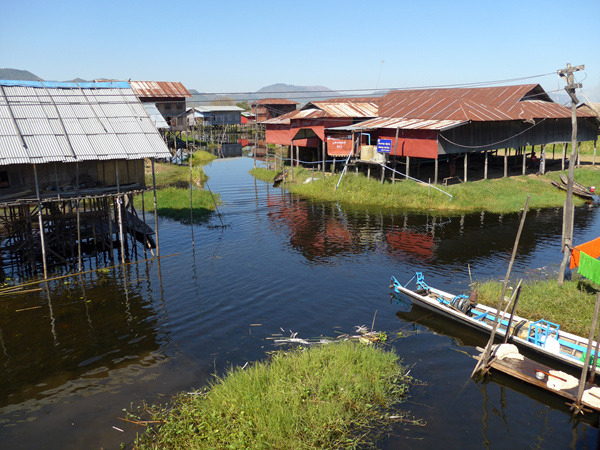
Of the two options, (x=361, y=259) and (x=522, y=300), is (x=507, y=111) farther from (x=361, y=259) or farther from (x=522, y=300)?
(x=522, y=300)

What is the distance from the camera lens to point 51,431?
10.3 metres

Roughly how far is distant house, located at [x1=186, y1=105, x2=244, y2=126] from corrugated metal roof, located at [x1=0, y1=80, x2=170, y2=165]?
51.8 meters

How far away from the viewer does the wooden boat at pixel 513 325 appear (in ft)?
40.0

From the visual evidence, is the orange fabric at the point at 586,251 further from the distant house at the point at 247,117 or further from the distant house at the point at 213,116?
the distant house at the point at 247,117

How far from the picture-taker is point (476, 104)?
35594 millimetres

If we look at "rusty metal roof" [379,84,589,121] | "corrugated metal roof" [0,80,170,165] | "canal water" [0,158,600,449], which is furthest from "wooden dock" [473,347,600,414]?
"rusty metal roof" [379,84,589,121]

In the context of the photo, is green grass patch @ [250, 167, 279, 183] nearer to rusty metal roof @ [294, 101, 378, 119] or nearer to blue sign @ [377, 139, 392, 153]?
rusty metal roof @ [294, 101, 378, 119]

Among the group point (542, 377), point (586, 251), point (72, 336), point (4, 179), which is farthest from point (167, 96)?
point (542, 377)

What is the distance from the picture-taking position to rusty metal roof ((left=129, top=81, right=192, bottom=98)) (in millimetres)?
52844

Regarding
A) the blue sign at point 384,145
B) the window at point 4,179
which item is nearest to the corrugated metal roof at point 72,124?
the window at point 4,179

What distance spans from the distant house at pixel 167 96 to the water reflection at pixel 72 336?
38.0 metres

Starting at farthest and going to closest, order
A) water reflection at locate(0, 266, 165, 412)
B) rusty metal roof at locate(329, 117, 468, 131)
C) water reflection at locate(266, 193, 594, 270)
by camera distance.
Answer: rusty metal roof at locate(329, 117, 468, 131) < water reflection at locate(266, 193, 594, 270) < water reflection at locate(0, 266, 165, 412)

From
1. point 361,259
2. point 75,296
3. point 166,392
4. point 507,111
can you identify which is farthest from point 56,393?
point 507,111

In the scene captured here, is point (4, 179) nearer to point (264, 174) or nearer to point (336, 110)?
point (336, 110)
